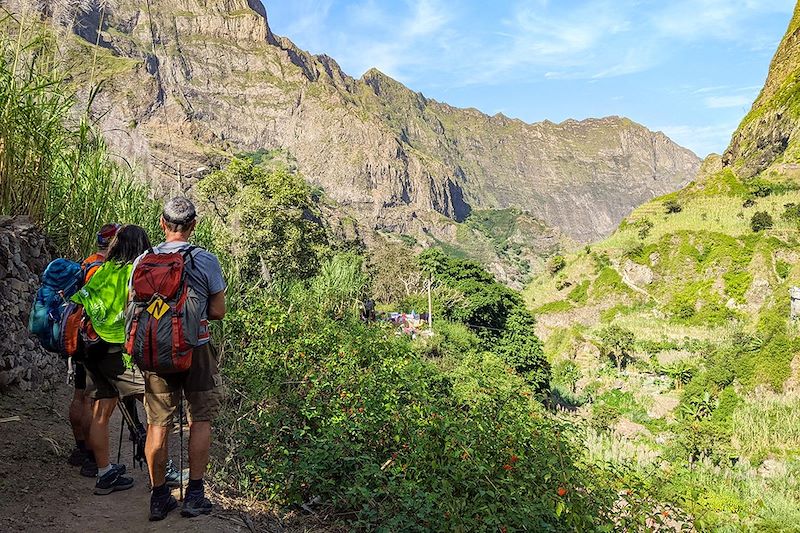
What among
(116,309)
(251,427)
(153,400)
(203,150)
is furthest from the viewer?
(203,150)

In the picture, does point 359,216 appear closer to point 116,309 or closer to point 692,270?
point 692,270

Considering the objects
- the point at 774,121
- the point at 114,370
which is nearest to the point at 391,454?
the point at 114,370

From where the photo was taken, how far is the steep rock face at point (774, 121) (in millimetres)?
34781

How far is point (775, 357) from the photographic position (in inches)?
725

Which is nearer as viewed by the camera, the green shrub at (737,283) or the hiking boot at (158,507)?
the hiking boot at (158,507)

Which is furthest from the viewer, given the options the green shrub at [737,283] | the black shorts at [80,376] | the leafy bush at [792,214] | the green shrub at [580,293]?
the green shrub at [580,293]

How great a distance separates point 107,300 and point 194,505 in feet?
3.66

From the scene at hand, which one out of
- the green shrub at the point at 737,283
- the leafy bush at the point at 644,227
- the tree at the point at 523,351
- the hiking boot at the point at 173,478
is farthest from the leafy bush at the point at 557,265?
the hiking boot at the point at 173,478

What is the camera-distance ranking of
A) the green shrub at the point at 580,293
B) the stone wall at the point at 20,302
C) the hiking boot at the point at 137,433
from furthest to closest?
1. the green shrub at the point at 580,293
2. the stone wall at the point at 20,302
3. the hiking boot at the point at 137,433

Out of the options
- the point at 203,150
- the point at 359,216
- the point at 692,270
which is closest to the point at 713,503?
the point at 692,270

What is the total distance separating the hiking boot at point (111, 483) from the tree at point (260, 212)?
32.6 feet

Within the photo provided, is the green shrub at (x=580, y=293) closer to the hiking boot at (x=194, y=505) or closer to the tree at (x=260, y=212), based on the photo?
the tree at (x=260, y=212)

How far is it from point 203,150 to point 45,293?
109m

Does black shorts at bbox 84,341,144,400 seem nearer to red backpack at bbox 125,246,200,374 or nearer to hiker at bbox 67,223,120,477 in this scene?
hiker at bbox 67,223,120,477
